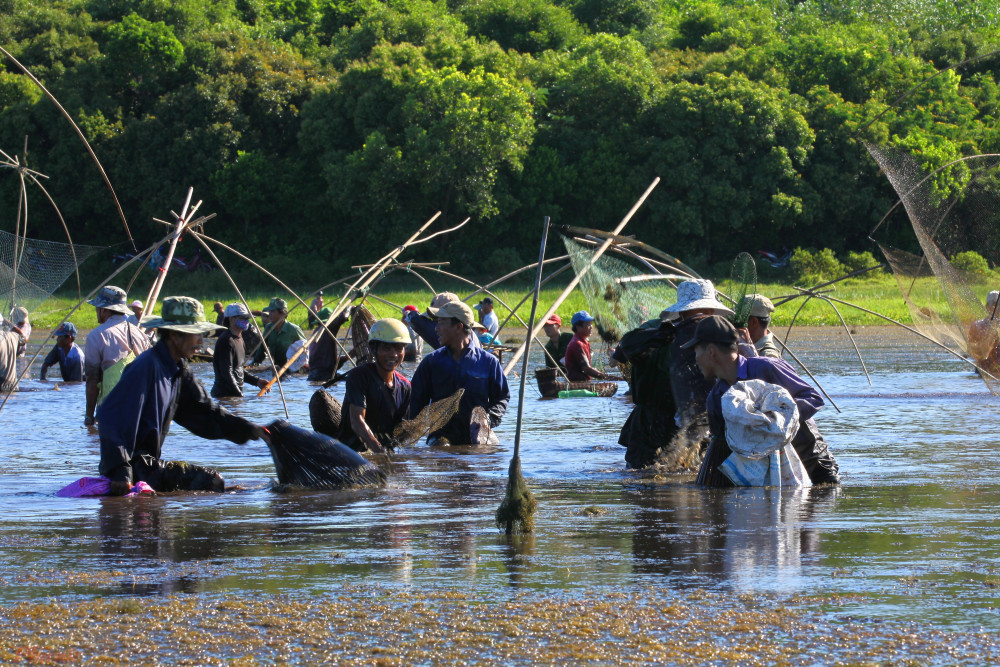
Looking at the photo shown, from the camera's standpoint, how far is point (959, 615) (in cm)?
397

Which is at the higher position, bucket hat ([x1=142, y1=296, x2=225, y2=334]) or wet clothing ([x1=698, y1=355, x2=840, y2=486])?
bucket hat ([x1=142, y1=296, x2=225, y2=334])

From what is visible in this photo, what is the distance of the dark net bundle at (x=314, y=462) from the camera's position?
22.3ft

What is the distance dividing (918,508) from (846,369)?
1141 centimetres

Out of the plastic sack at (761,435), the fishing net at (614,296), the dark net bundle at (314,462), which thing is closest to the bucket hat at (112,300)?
the dark net bundle at (314,462)

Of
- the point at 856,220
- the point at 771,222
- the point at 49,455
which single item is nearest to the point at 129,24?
the point at 771,222

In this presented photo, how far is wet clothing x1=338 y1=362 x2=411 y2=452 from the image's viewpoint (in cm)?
813

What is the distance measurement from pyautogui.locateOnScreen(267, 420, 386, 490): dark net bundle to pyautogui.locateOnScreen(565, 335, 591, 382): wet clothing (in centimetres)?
671

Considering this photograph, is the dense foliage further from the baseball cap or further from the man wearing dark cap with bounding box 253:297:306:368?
the baseball cap

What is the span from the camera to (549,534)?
555 cm

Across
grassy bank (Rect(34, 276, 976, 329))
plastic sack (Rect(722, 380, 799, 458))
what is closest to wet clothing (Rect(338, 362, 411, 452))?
plastic sack (Rect(722, 380, 799, 458))

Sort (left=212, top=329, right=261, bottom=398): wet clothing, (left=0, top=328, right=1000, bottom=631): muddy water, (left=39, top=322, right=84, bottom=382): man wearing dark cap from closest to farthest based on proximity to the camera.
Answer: (left=0, top=328, right=1000, bottom=631): muddy water < (left=212, top=329, right=261, bottom=398): wet clothing < (left=39, top=322, right=84, bottom=382): man wearing dark cap

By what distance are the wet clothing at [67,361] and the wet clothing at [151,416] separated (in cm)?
1005

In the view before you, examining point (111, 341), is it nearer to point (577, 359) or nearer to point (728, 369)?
point (728, 369)

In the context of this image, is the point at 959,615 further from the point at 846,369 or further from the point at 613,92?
the point at 613,92
